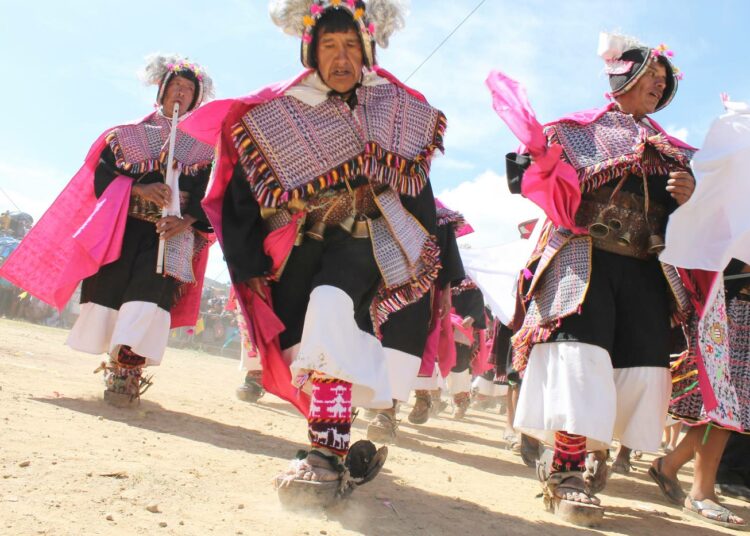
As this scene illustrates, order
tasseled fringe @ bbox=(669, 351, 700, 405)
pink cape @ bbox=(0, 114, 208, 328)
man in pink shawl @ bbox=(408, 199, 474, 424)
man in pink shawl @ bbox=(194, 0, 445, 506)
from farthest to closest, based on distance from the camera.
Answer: pink cape @ bbox=(0, 114, 208, 328)
man in pink shawl @ bbox=(408, 199, 474, 424)
tasseled fringe @ bbox=(669, 351, 700, 405)
man in pink shawl @ bbox=(194, 0, 445, 506)

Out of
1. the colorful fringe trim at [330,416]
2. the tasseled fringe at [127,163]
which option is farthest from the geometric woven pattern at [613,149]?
the tasseled fringe at [127,163]

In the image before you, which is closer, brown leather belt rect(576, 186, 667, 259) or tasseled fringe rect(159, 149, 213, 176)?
brown leather belt rect(576, 186, 667, 259)

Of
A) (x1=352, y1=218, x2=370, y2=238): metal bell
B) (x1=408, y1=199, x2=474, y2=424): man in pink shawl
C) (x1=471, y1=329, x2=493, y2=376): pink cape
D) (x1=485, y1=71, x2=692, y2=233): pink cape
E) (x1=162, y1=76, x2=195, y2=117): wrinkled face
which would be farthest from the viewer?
(x1=471, y1=329, x2=493, y2=376): pink cape

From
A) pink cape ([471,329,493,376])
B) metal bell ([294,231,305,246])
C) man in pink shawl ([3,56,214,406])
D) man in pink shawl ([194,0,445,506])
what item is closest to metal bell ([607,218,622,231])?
man in pink shawl ([194,0,445,506])

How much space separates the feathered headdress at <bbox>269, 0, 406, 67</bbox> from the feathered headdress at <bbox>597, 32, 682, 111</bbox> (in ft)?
3.97

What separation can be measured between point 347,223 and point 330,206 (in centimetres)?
11

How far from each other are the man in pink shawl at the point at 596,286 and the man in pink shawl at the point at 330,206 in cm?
60

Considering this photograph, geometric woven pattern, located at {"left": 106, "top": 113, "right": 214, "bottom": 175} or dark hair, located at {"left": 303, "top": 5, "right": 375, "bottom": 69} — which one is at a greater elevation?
dark hair, located at {"left": 303, "top": 5, "right": 375, "bottom": 69}

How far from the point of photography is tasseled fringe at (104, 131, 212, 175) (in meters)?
5.21

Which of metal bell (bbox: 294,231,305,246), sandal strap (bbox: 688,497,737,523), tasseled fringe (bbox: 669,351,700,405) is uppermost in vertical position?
metal bell (bbox: 294,231,305,246)

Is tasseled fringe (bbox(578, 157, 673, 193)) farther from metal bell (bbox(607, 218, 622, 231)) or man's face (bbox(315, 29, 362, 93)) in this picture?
man's face (bbox(315, 29, 362, 93))

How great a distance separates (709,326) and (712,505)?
0.93 meters

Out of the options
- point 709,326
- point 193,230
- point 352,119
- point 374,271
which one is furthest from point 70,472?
point 709,326

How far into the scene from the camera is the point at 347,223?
330 cm
